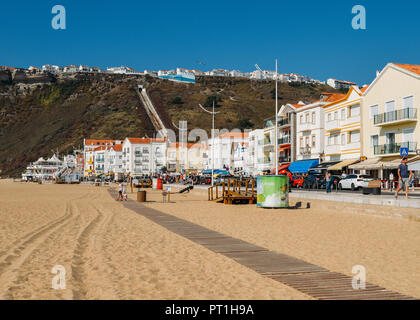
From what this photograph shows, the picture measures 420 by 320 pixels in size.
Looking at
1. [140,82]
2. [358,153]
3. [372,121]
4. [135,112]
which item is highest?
[140,82]

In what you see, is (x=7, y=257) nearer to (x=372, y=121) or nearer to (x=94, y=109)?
(x=372, y=121)

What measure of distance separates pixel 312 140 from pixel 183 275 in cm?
5158

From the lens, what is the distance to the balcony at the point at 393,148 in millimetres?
39931

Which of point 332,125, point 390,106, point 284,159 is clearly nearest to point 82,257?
point 390,106

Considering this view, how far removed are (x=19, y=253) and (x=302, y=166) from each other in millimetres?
48391

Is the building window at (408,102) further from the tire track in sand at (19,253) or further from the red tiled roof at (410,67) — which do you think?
the tire track in sand at (19,253)

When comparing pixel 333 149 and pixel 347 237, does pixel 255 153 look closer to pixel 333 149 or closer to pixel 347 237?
pixel 333 149

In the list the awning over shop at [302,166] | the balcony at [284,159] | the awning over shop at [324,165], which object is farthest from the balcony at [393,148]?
the balcony at [284,159]

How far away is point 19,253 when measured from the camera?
10.2 metres

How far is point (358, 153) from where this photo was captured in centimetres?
4766

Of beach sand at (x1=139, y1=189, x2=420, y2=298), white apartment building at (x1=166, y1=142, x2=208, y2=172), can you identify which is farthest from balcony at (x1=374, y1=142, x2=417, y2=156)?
white apartment building at (x1=166, y1=142, x2=208, y2=172)

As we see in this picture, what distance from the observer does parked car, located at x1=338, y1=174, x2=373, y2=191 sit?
3620cm
